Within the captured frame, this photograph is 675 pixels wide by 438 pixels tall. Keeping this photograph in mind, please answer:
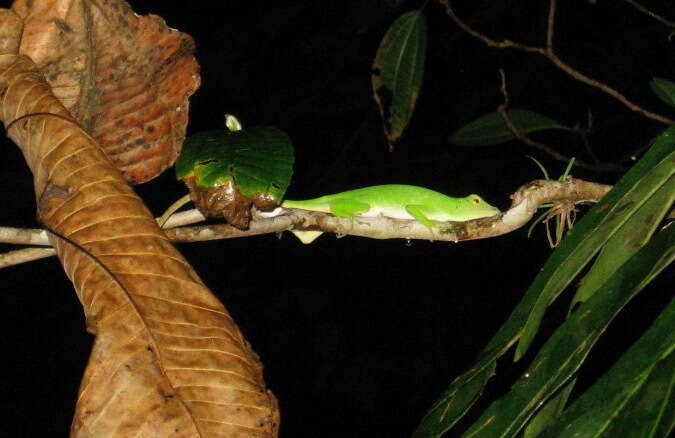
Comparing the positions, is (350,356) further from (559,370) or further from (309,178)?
(559,370)

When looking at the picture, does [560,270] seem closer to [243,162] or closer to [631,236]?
[631,236]

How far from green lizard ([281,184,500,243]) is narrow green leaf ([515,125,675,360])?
7.06 feet

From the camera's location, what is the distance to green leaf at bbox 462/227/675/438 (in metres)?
0.89

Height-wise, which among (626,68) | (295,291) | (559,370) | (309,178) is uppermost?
(559,370)

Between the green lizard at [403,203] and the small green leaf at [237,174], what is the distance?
1461 millimetres

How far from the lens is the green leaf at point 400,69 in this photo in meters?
3.74

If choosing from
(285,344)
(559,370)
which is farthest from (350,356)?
(559,370)

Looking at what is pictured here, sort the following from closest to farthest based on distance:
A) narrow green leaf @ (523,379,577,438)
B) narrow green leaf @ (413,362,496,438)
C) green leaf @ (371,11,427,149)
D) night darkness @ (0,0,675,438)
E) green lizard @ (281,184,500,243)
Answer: narrow green leaf @ (413,362,496,438), narrow green leaf @ (523,379,577,438), green lizard @ (281,184,500,243), green leaf @ (371,11,427,149), night darkness @ (0,0,675,438)

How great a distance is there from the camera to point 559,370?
893 mm

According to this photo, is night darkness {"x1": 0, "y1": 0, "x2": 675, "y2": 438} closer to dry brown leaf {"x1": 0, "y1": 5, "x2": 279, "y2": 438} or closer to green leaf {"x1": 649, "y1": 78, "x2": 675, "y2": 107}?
green leaf {"x1": 649, "y1": 78, "x2": 675, "y2": 107}

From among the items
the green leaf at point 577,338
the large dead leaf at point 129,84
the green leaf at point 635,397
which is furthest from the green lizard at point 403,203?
the green leaf at point 635,397

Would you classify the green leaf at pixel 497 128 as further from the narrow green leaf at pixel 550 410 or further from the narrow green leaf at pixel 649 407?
the narrow green leaf at pixel 649 407

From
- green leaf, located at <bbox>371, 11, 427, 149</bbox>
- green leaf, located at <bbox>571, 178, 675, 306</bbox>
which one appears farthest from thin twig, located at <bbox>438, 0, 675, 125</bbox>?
green leaf, located at <bbox>571, 178, 675, 306</bbox>

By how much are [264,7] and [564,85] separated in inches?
116
